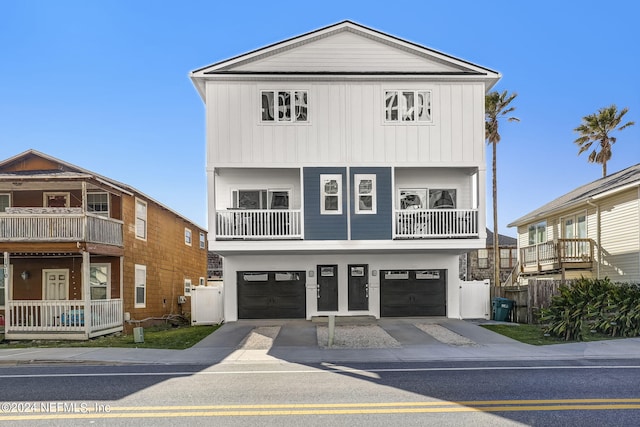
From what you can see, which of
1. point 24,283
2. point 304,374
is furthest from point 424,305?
point 24,283

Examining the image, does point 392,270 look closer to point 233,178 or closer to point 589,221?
point 233,178

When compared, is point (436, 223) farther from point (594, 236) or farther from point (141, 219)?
point (141, 219)

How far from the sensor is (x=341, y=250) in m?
18.8

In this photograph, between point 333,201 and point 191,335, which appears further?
point 333,201

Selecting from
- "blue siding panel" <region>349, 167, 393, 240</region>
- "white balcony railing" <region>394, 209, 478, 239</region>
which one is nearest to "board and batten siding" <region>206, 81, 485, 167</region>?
"blue siding panel" <region>349, 167, 393, 240</region>

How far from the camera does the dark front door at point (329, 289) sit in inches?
800

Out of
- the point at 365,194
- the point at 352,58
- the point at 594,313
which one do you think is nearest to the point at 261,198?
the point at 365,194

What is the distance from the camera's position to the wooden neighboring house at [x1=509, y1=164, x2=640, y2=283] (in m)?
21.0

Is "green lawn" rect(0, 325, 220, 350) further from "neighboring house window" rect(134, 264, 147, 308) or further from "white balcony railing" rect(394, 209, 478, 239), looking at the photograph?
"white balcony railing" rect(394, 209, 478, 239)

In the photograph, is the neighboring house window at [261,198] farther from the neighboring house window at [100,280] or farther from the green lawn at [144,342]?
the neighboring house window at [100,280]

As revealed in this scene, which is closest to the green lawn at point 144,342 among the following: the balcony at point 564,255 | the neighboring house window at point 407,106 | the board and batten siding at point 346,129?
the board and batten siding at point 346,129

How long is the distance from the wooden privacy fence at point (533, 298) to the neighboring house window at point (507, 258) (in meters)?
23.8

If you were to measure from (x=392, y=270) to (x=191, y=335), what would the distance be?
8.26m

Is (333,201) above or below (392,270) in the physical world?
above
